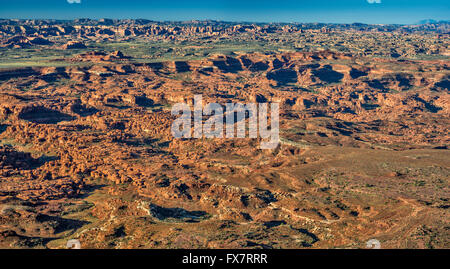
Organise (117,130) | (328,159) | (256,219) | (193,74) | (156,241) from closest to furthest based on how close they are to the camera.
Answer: (156,241) → (256,219) → (328,159) → (117,130) → (193,74)

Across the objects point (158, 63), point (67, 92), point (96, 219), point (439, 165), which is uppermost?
point (158, 63)

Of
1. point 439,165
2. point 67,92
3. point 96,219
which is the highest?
point 67,92

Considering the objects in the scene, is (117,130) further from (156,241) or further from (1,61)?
(1,61)

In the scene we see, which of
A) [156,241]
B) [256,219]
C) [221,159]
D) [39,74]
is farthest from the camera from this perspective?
[39,74]

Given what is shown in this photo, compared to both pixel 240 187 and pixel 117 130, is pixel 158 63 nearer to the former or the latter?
pixel 117 130

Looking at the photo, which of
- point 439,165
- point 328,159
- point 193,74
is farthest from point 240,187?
point 193,74

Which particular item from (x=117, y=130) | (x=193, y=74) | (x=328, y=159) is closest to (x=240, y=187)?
(x=328, y=159)

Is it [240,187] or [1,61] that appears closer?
[240,187]

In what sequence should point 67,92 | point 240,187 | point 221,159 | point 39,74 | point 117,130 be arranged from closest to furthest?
point 240,187
point 221,159
point 117,130
point 67,92
point 39,74

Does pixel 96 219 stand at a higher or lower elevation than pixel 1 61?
lower
